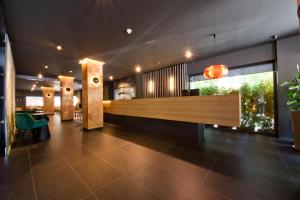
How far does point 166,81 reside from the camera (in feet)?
23.0

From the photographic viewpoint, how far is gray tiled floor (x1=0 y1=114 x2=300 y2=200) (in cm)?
158

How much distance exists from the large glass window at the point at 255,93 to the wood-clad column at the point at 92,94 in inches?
206

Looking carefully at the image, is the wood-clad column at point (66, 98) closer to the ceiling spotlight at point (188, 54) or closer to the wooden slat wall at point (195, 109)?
the wooden slat wall at point (195, 109)

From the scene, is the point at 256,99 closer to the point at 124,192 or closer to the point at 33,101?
the point at 124,192

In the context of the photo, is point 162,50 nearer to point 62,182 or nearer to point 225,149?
point 225,149

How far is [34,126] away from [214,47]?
6.16 metres

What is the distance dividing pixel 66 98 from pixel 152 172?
27.3 ft

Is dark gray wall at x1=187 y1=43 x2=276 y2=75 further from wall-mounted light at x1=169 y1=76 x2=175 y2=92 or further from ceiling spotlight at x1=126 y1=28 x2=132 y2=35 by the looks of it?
ceiling spotlight at x1=126 y1=28 x2=132 y2=35

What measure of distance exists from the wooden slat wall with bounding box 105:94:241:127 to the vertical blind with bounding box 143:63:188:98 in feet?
8.24

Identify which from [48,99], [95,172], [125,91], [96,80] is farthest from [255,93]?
[48,99]

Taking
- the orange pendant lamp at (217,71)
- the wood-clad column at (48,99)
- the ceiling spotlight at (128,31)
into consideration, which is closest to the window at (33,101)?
the wood-clad column at (48,99)

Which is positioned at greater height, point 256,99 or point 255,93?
point 255,93

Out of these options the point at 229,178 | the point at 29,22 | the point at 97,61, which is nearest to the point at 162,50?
the point at 97,61

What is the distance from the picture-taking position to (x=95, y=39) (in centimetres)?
363
